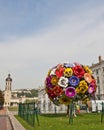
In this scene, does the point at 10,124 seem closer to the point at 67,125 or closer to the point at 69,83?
the point at 67,125

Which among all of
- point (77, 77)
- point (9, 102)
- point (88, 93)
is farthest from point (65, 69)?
point (9, 102)

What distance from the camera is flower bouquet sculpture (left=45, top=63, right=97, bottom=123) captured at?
2778 centimetres

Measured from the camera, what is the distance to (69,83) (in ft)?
91.4

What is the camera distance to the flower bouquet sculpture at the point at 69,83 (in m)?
27.8

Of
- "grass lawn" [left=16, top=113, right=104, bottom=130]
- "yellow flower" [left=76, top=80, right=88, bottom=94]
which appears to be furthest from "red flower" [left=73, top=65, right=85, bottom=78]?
"grass lawn" [left=16, top=113, right=104, bottom=130]

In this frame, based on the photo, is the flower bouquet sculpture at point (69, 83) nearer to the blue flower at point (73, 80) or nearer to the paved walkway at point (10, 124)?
the blue flower at point (73, 80)

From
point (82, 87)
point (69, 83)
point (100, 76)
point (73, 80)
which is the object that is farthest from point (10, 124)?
point (100, 76)

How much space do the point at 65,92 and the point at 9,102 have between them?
121m

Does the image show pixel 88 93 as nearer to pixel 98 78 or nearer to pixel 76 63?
pixel 76 63

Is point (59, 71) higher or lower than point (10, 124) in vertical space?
higher

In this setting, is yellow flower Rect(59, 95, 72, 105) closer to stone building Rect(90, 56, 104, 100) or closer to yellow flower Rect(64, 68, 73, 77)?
yellow flower Rect(64, 68, 73, 77)

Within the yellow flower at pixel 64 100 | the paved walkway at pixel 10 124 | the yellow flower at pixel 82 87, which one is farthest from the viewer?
the yellow flower at pixel 64 100

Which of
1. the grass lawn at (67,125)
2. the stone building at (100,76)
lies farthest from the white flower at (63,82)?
the stone building at (100,76)

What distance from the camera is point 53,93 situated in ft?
93.4
